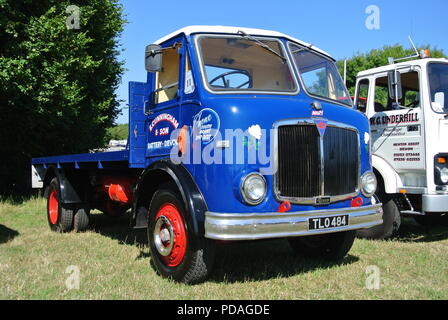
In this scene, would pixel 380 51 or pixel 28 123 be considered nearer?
pixel 28 123

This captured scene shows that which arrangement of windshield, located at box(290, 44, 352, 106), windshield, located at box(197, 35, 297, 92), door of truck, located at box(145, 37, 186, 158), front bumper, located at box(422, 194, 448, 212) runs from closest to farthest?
windshield, located at box(197, 35, 297, 92)
door of truck, located at box(145, 37, 186, 158)
windshield, located at box(290, 44, 352, 106)
front bumper, located at box(422, 194, 448, 212)

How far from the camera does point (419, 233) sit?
749 cm

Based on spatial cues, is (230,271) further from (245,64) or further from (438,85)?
(438,85)

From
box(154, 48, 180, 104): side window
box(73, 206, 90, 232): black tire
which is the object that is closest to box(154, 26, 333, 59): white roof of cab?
box(154, 48, 180, 104): side window

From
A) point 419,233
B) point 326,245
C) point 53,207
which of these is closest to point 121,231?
point 53,207

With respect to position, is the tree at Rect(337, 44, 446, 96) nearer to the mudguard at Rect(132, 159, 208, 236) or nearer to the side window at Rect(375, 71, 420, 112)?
the side window at Rect(375, 71, 420, 112)

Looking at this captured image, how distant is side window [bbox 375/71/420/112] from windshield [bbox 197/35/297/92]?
272cm

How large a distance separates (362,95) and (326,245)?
3322 millimetres

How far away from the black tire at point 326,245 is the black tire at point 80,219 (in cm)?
384

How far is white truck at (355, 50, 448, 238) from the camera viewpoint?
20.2ft

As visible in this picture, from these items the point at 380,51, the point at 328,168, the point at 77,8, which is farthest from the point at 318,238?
the point at 380,51

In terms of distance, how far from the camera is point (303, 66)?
4.87 meters
